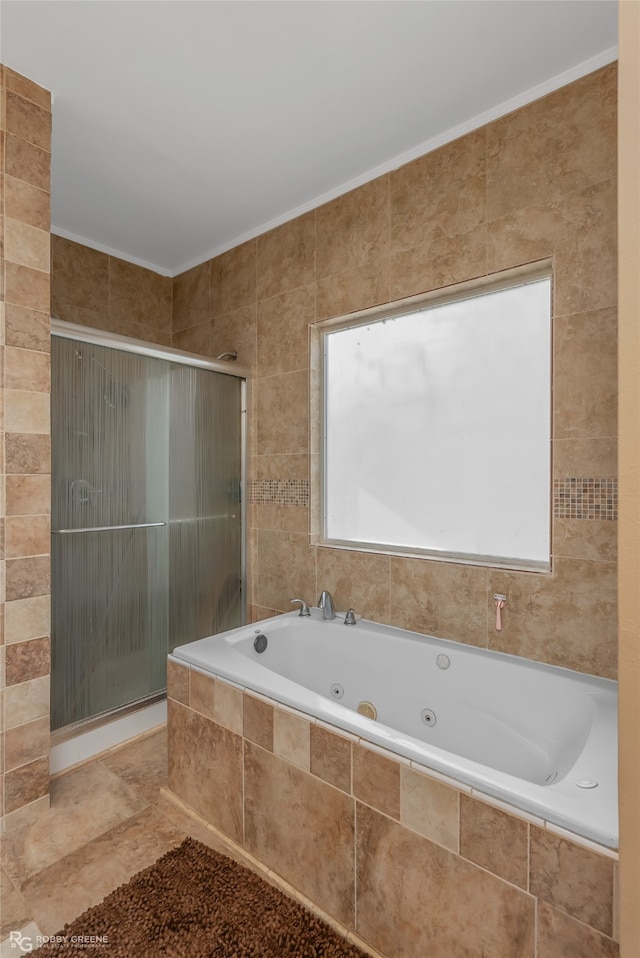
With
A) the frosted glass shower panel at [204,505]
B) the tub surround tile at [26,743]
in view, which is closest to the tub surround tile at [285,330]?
the frosted glass shower panel at [204,505]

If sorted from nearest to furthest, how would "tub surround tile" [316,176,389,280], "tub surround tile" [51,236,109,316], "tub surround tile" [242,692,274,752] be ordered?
1. "tub surround tile" [242,692,274,752]
2. "tub surround tile" [316,176,389,280]
3. "tub surround tile" [51,236,109,316]

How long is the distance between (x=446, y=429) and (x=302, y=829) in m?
1.60

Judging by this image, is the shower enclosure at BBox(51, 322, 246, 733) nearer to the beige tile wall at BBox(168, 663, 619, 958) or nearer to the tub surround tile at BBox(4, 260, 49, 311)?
the tub surround tile at BBox(4, 260, 49, 311)

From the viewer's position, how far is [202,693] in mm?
1838

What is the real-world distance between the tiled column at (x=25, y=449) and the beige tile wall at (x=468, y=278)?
122 centimetres

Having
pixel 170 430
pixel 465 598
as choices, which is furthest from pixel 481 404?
pixel 170 430

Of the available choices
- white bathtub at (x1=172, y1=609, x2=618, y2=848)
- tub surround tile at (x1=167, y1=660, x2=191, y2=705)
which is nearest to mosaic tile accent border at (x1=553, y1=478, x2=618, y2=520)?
white bathtub at (x1=172, y1=609, x2=618, y2=848)

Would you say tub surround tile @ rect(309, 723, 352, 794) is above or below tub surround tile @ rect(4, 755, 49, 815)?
above

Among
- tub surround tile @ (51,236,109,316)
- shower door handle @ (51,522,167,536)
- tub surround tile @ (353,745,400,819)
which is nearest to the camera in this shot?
tub surround tile @ (353,745,400,819)

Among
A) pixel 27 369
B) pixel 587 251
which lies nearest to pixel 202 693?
pixel 27 369

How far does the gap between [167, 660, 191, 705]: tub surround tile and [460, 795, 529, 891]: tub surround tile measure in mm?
1107

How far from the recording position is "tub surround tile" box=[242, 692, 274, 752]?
1.60 meters

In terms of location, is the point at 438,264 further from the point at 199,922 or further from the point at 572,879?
the point at 199,922

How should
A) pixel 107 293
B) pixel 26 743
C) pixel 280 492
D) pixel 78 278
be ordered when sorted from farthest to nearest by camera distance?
1. pixel 107 293
2. pixel 78 278
3. pixel 280 492
4. pixel 26 743
